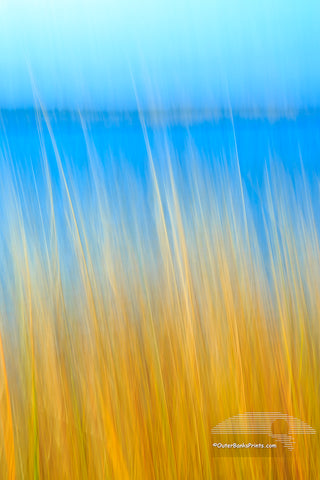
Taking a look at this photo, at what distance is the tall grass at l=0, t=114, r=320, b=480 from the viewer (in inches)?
38.8

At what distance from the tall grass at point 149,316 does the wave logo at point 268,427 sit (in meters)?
0.02

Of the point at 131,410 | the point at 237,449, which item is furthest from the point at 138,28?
the point at 237,449

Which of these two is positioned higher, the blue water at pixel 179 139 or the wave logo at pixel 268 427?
the blue water at pixel 179 139

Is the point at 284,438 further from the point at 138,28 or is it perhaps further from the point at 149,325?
the point at 138,28

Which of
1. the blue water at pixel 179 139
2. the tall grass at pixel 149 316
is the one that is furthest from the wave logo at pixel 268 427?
the blue water at pixel 179 139

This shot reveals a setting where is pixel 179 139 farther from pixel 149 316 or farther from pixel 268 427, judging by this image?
pixel 268 427

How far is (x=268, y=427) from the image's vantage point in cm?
96

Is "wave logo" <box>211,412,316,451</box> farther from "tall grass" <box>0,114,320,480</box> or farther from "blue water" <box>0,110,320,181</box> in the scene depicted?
"blue water" <box>0,110,320,181</box>

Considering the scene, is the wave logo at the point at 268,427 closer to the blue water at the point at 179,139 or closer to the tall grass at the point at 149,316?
the tall grass at the point at 149,316

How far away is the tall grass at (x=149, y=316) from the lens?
0.98 meters

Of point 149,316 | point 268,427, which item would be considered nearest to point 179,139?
point 149,316

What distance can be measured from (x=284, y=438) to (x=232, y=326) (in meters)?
0.31

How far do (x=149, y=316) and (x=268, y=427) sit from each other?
413 millimetres

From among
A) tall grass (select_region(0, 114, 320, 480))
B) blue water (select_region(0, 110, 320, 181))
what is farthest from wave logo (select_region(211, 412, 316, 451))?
blue water (select_region(0, 110, 320, 181))
